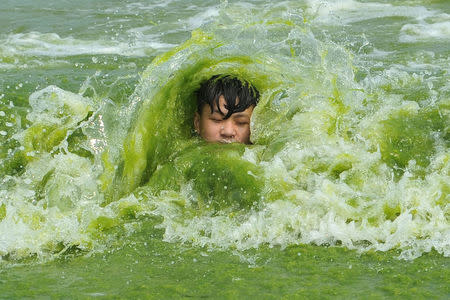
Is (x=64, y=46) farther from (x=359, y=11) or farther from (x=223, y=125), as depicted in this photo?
(x=223, y=125)

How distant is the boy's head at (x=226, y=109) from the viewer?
5055 mm

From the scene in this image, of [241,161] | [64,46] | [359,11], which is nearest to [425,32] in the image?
[359,11]

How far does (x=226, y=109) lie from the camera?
5082 millimetres

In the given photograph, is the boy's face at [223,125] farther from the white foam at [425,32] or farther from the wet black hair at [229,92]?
the white foam at [425,32]

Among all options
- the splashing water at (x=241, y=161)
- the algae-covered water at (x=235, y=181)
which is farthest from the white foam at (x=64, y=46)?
the splashing water at (x=241, y=161)

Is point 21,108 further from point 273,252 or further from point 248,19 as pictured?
point 273,252

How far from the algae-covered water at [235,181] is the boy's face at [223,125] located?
0.27ft

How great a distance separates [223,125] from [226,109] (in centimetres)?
12

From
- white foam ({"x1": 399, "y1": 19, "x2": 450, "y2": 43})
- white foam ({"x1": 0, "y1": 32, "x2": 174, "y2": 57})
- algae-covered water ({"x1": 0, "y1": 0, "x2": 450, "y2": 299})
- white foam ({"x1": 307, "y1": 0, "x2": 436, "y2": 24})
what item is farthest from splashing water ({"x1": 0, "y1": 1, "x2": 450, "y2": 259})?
white foam ({"x1": 307, "y1": 0, "x2": 436, "y2": 24})

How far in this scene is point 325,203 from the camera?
396 cm

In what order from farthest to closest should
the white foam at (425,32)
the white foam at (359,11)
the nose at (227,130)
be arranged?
the white foam at (359,11)
the white foam at (425,32)
the nose at (227,130)

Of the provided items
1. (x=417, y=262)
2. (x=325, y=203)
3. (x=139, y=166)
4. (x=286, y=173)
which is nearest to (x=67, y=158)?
(x=139, y=166)

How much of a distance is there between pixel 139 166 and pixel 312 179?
119 centimetres

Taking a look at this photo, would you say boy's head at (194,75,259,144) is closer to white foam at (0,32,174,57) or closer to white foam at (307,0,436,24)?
white foam at (0,32,174,57)
